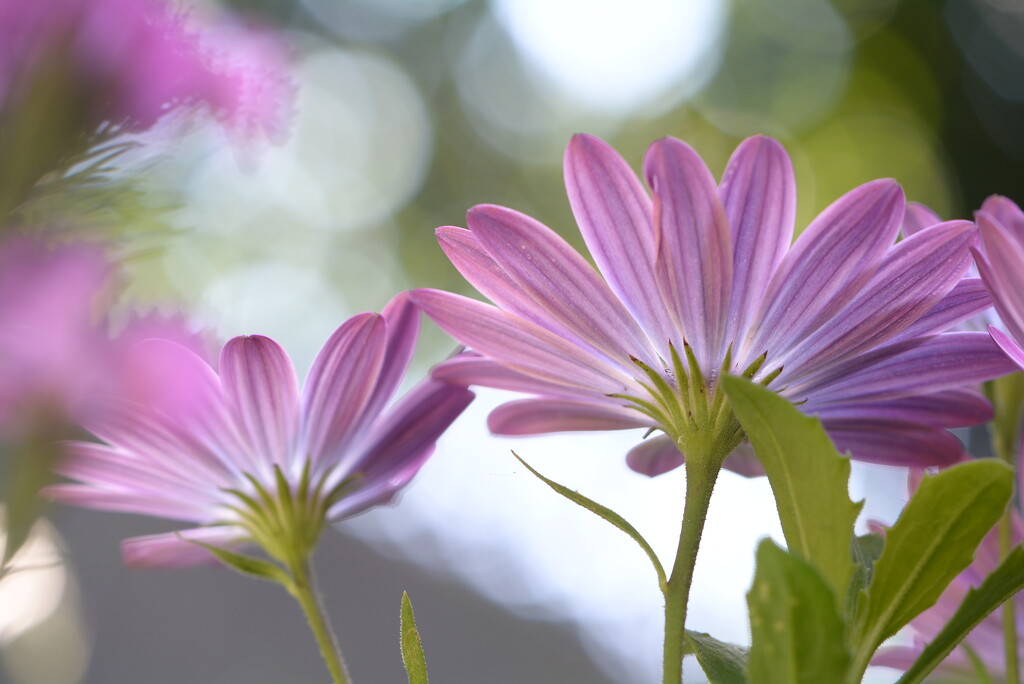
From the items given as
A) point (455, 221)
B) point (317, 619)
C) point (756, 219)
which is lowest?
point (317, 619)

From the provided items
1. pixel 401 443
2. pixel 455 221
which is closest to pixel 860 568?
pixel 401 443

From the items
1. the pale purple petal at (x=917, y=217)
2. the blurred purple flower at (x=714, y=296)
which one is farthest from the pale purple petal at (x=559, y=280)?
the pale purple petal at (x=917, y=217)

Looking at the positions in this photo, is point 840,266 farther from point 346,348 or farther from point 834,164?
point 834,164

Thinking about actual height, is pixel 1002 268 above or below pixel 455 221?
below

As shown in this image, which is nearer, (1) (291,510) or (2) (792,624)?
(2) (792,624)

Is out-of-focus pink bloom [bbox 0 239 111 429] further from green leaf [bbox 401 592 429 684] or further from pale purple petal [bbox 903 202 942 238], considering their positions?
pale purple petal [bbox 903 202 942 238]

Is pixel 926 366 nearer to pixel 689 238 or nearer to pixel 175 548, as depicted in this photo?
pixel 689 238

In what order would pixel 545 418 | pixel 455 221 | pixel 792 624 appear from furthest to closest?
pixel 455 221, pixel 545 418, pixel 792 624
